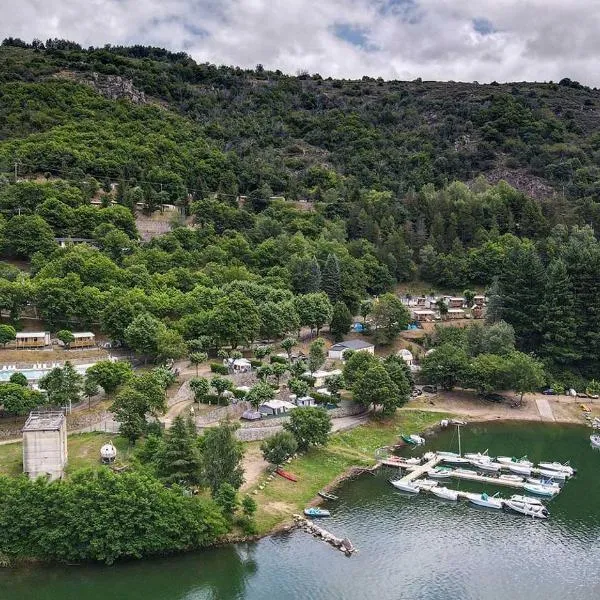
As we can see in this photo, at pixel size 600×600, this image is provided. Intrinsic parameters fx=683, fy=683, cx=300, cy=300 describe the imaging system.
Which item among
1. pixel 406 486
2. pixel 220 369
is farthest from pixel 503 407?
pixel 220 369

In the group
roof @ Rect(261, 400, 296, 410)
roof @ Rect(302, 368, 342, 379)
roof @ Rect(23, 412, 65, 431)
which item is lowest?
roof @ Rect(261, 400, 296, 410)

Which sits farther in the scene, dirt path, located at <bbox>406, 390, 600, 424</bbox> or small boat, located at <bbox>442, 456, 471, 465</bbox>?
dirt path, located at <bbox>406, 390, 600, 424</bbox>

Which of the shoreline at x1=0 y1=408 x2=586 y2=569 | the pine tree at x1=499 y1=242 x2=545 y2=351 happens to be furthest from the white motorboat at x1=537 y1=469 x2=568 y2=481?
the pine tree at x1=499 y1=242 x2=545 y2=351

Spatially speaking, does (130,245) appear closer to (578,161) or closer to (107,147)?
(107,147)

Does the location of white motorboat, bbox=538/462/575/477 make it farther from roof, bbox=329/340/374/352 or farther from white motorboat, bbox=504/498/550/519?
roof, bbox=329/340/374/352

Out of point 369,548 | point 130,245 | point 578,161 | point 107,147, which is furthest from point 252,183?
point 369,548

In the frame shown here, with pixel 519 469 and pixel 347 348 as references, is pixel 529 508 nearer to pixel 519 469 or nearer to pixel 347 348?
pixel 519 469
